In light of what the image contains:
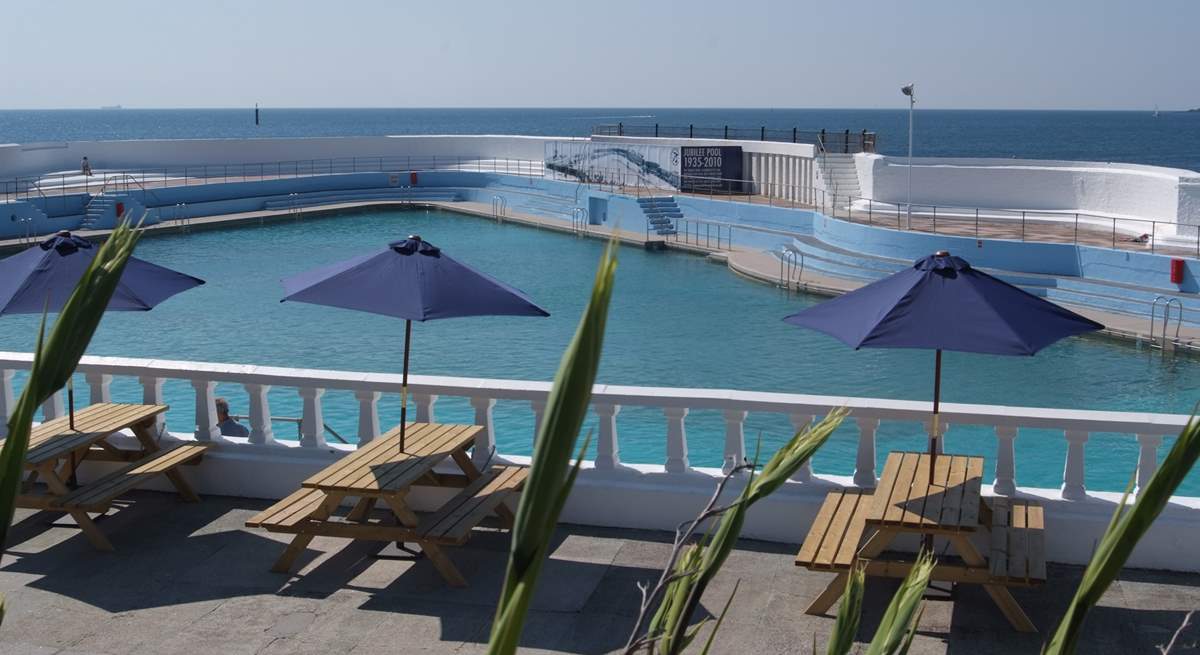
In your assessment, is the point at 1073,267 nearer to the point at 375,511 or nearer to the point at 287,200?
the point at 375,511

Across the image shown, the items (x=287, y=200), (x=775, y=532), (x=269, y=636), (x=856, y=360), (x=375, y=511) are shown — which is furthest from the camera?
(x=287, y=200)

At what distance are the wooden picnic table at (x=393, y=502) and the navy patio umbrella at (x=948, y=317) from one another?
211cm

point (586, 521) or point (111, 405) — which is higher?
point (111, 405)

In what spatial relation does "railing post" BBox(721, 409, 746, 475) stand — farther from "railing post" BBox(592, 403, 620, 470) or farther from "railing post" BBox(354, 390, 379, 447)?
"railing post" BBox(354, 390, 379, 447)

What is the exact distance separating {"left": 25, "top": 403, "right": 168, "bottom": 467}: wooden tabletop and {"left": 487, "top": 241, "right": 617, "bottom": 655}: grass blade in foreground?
7.04 meters

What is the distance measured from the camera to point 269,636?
6.14 m

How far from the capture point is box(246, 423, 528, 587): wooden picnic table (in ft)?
22.2

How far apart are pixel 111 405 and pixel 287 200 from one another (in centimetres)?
3944

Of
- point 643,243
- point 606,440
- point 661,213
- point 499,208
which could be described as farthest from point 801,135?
point 606,440

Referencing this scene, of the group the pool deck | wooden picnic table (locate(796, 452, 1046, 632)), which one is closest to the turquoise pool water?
the pool deck

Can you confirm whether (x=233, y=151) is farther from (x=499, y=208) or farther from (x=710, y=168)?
(x=710, y=168)

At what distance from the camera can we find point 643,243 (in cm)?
3819

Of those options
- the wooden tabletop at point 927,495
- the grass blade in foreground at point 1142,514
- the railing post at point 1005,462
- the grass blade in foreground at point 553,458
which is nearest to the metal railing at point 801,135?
the railing post at point 1005,462

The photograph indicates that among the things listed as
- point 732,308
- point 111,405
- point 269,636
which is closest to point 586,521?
Result: point 269,636
